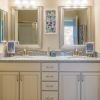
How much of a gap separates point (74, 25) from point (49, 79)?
3.94 ft

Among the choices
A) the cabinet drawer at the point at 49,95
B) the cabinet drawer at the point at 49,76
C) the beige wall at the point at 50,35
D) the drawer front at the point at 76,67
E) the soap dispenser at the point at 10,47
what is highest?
the beige wall at the point at 50,35

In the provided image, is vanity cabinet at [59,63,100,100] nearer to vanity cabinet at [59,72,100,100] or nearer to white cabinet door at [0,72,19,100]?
vanity cabinet at [59,72,100,100]

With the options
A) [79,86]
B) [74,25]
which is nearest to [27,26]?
[74,25]

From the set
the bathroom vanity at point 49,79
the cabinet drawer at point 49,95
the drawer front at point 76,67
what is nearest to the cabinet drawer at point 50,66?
the bathroom vanity at point 49,79

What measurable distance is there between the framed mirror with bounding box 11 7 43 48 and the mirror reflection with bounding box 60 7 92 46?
403 millimetres

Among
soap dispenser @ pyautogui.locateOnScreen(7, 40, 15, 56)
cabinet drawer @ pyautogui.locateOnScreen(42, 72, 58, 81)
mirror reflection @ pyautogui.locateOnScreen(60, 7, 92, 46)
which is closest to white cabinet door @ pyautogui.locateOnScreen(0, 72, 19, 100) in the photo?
cabinet drawer @ pyautogui.locateOnScreen(42, 72, 58, 81)

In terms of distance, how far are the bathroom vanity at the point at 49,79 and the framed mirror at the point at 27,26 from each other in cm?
79

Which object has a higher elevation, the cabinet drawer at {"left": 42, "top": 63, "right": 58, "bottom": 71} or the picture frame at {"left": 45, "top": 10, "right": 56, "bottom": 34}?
the picture frame at {"left": 45, "top": 10, "right": 56, "bottom": 34}

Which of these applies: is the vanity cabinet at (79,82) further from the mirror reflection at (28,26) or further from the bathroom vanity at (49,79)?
the mirror reflection at (28,26)

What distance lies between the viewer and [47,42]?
434 cm

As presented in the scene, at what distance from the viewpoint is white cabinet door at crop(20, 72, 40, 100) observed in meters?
3.65

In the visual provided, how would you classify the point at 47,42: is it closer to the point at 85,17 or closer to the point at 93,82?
the point at 85,17

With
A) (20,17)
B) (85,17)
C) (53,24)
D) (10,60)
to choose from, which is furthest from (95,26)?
(10,60)

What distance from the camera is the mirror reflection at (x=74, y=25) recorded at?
14.1 ft
